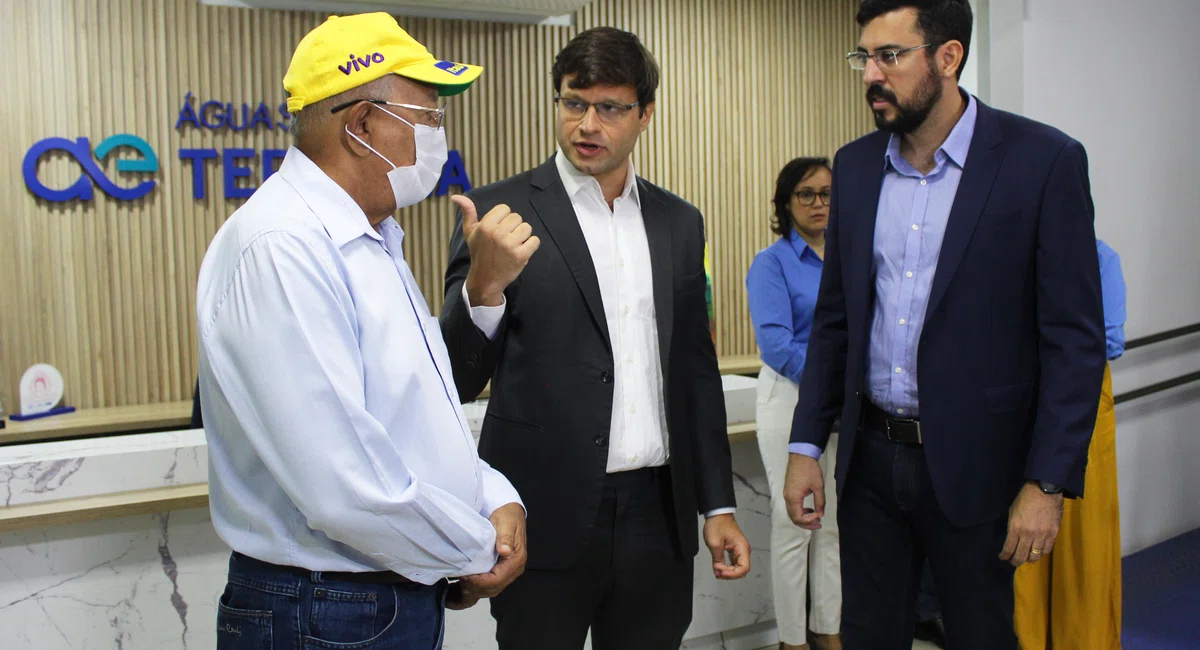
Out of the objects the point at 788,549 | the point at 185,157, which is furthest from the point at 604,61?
the point at 185,157

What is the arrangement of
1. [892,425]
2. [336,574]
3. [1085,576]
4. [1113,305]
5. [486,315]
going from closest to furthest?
[336,574] → [486,315] → [892,425] → [1085,576] → [1113,305]

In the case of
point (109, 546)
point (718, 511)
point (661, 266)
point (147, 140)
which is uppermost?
point (147, 140)

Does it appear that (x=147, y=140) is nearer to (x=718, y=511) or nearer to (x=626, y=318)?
(x=626, y=318)

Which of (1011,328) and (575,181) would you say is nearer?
(1011,328)

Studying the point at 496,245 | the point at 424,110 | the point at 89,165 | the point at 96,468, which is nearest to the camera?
the point at 424,110

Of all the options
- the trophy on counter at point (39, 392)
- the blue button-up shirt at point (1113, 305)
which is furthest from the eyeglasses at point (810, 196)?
the trophy on counter at point (39, 392)

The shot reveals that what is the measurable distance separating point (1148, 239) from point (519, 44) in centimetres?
395

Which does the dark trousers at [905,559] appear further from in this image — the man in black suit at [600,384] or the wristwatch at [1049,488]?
the man in black suit at [600,384]

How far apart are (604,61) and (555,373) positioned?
66 centimetres

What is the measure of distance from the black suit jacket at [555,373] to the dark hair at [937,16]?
27.5 inches

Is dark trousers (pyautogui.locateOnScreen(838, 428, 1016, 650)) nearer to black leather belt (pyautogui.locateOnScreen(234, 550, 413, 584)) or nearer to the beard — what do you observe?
the beard

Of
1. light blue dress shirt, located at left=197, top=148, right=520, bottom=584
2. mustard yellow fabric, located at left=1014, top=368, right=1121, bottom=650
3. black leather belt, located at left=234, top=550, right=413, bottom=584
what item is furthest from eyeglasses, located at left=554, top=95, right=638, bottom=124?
mustard yellow fabric, located at left=1014, top=368, right=1121, bottom=650

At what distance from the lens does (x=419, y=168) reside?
5.03 ft

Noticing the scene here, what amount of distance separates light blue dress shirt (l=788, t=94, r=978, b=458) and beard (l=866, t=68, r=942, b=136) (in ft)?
0.24
